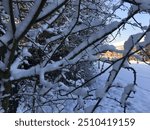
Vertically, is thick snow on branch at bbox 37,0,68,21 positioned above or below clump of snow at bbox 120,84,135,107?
above

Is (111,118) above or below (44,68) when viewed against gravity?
below

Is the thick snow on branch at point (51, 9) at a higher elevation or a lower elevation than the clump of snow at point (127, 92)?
higher

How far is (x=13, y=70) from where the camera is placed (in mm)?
3072

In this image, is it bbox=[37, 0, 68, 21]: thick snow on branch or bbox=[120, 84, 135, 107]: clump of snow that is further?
bbox=[37, 0, 68, 21]: thick snow on branch

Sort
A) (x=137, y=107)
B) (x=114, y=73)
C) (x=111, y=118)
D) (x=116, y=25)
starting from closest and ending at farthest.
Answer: (x=114, y=73)
(x=116, y=25)
(x=111, y=118)
(x=137, y=107)

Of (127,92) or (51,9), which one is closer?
(127,92)

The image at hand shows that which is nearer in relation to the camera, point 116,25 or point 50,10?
point 116,25

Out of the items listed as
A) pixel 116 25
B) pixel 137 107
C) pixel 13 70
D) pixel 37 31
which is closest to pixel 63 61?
pixel 13 70

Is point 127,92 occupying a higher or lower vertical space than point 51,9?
lower

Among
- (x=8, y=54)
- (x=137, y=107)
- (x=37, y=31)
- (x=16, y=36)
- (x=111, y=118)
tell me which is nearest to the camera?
(x=16, y=36)

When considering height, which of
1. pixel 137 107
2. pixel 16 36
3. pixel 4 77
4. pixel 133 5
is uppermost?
pixel 133 5

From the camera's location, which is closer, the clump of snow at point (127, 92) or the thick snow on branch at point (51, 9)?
the clump of snow at point (127, 92)

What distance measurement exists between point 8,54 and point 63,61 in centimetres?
40

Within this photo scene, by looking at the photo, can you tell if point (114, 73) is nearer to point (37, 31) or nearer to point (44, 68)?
point (44, 68)
